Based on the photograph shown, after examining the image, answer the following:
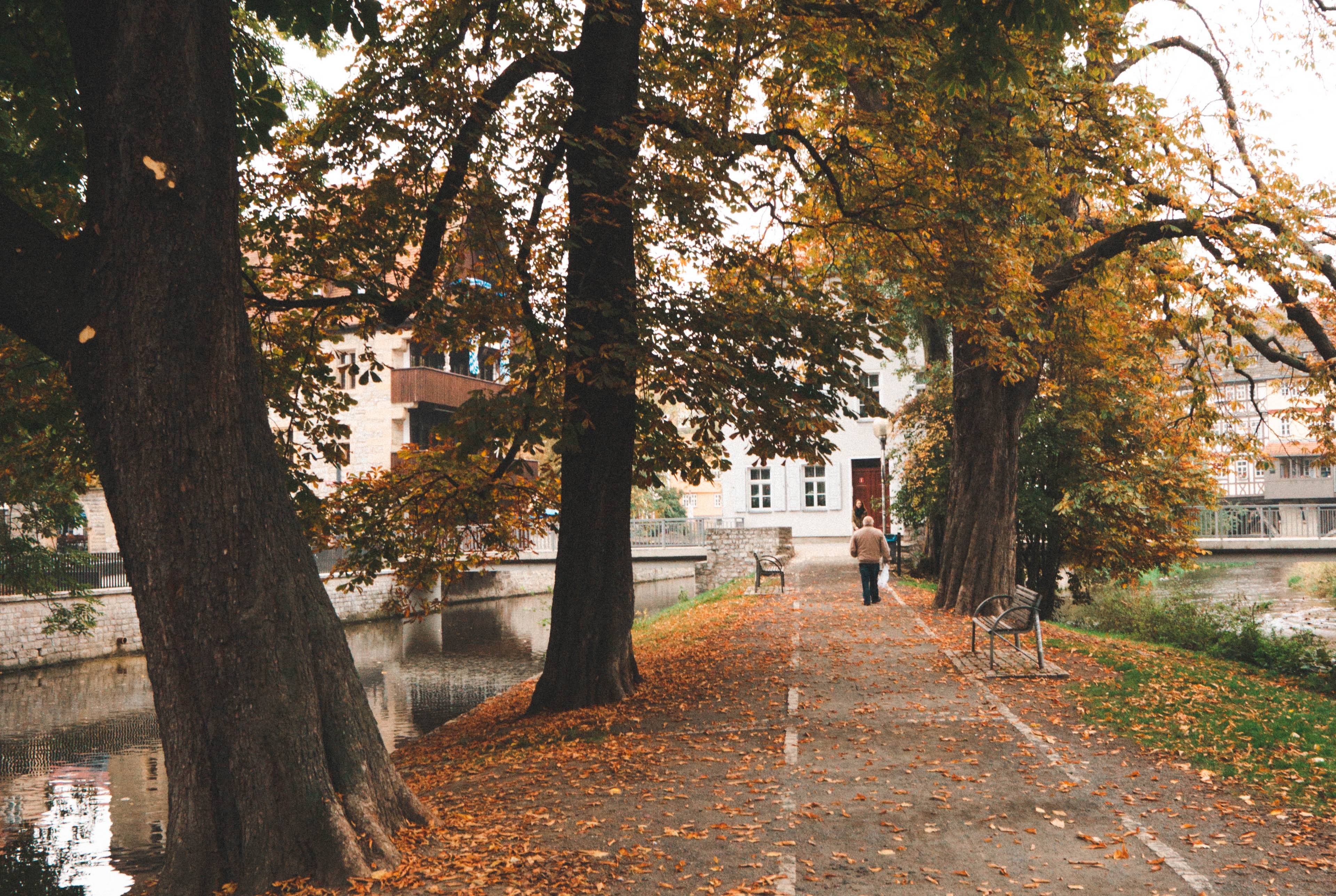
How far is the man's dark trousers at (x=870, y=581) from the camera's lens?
56.3 ft

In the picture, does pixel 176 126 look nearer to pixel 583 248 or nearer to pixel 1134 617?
pixel 583 248

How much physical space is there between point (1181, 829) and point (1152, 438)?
53.3 feet

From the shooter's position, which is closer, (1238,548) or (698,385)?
(698,385)

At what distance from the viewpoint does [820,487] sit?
120 ft

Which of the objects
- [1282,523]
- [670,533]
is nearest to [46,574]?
[670,533]

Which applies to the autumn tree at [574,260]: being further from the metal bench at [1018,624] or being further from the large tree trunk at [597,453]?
the metal bench at [1018,624]

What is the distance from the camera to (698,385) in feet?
30.0

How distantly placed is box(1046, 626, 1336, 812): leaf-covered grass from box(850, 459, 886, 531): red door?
24425 mm

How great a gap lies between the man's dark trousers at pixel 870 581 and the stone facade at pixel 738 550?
9907 mm

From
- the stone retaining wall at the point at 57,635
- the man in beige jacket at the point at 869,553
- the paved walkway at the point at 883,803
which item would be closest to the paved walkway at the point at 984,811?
the paved walkway at the point at 883,803

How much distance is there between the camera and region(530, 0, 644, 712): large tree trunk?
32.4ft

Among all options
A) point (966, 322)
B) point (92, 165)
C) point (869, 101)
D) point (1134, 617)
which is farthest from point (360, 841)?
point (1134, 617)

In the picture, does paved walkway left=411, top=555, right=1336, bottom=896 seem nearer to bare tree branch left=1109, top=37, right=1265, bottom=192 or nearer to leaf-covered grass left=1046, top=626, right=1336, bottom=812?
leaf-covered grass left=1046, top=626, right=1336, bottom=812

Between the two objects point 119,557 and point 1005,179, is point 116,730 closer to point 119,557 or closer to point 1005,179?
point 119,557
